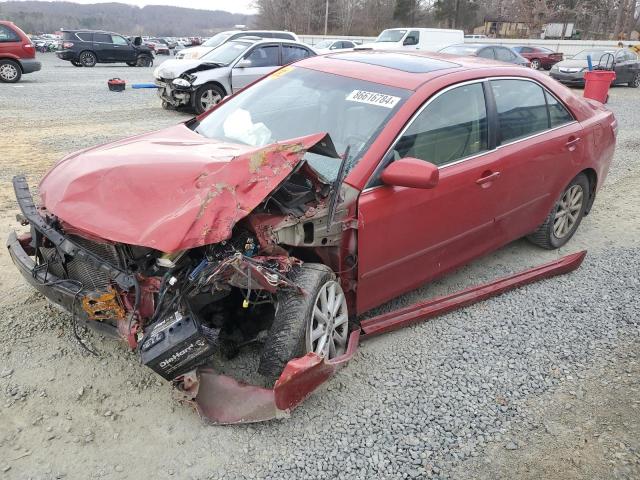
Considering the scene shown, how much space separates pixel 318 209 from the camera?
272 centimetres

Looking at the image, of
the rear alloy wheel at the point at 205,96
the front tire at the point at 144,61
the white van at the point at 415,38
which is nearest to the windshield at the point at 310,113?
the rear alloy wheel at the point at 205,96

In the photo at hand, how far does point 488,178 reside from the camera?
354 centimetres

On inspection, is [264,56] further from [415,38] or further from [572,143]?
[415,38]

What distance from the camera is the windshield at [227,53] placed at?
11.4 meters

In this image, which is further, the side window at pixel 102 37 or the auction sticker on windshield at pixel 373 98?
the side window at pixel 102 37

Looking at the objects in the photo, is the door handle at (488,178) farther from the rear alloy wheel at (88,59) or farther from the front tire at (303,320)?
the rear alloy wheel at (88,59)

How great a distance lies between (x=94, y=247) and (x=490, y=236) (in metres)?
2.72

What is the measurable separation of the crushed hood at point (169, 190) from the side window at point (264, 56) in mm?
9105

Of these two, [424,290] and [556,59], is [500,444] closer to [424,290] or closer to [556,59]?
[424,290]

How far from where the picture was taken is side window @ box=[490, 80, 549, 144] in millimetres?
3748

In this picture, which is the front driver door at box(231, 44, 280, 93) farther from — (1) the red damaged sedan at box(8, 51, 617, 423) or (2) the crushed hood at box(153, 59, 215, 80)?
(1) the red damaged sedan at box(8, 51, 617, 423)

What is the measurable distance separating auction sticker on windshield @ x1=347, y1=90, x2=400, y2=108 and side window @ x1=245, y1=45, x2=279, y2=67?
872 centimetres

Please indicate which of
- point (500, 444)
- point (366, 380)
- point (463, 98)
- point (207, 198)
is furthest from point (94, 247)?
point (463, 98)

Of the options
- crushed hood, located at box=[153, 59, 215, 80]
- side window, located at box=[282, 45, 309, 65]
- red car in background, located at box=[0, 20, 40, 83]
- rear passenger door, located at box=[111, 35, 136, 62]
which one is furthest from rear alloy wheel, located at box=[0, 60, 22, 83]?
rear passenger door, located at box=[111, 35, 136, 62]
